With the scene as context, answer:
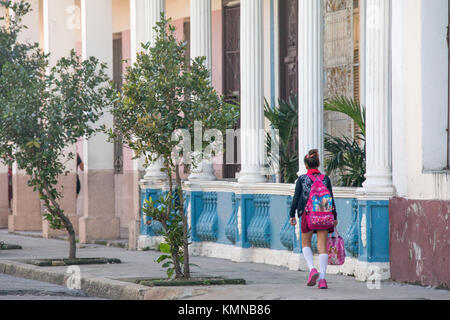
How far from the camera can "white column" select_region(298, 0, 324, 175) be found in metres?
13.7

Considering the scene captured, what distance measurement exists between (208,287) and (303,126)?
10.2 ft

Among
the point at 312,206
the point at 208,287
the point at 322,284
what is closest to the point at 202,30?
the point at 312,206

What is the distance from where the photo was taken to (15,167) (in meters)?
22.8

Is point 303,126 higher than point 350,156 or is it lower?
higher

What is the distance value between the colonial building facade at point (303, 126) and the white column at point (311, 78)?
16 mm

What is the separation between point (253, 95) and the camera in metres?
15.4

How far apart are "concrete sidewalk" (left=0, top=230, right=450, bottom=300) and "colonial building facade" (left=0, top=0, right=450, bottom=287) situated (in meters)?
0.44

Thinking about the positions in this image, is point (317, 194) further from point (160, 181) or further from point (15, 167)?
point (15, 167)

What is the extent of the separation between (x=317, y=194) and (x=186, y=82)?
6.65 ft

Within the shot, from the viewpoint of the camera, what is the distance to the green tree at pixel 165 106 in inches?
476

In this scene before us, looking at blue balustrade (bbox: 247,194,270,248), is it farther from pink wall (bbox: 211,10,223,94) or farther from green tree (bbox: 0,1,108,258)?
pink wall (bbox: 211,10,223,94)

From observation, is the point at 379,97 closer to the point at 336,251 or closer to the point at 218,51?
the point at 336,251

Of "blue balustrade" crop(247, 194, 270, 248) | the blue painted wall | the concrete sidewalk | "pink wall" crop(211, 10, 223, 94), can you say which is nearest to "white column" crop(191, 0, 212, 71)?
the blue painted wall
